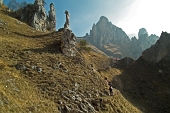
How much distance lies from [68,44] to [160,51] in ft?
133

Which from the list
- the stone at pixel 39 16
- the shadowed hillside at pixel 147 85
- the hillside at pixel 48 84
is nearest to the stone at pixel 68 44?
the hillside at pixel 48 84

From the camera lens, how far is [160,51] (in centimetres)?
6456

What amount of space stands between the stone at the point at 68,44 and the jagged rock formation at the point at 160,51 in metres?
35.9

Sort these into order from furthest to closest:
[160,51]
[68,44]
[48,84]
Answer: [160,51]
[68,44]
[48,84]

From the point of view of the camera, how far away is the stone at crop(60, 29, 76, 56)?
37.4m

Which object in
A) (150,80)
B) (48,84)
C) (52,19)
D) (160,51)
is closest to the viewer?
(48,84)

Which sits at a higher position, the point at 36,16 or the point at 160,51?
the point at 36,16

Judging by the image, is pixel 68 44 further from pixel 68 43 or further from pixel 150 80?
pixel 150 80

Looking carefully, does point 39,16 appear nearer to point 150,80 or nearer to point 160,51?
point 160,51

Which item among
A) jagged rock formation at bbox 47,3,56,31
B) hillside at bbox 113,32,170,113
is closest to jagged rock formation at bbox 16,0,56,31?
jagged rock formation at bbox 47,3,56,31

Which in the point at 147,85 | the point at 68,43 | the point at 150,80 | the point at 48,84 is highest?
the point at 68,43

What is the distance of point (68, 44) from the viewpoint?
3888 cm

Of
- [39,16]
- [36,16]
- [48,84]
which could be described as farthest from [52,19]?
[48,84]

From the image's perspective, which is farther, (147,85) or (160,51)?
(160,51)
